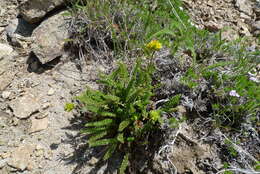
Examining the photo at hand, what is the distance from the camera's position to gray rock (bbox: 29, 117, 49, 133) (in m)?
2.42

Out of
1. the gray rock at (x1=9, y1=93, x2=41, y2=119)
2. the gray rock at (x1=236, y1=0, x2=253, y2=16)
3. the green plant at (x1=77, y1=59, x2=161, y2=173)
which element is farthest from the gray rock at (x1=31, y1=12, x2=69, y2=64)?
the gray rock at (x1=236, y1=0, x2=253, y2=16)

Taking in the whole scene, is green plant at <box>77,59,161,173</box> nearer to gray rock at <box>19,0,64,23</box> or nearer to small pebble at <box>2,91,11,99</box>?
small pebble at <box>2,91,11,99</box>

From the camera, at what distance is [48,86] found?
2.77 metres

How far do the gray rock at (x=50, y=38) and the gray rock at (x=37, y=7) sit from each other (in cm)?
12

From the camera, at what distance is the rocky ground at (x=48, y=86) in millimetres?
2164

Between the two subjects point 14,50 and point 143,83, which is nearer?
point 143,83

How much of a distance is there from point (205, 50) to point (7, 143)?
8.15 ft

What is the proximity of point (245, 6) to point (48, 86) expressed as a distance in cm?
314

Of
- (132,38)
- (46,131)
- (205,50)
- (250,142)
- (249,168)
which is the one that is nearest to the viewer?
(249,168)

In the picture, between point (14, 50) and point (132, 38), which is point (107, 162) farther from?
point (14, 50)

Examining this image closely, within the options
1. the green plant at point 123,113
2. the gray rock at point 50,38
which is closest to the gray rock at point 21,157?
the green plant at point 123,113

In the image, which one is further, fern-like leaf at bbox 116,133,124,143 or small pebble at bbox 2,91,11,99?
small pebble at bbox 2,91,11,99

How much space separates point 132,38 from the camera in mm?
2938

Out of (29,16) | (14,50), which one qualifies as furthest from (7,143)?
(29,16)
